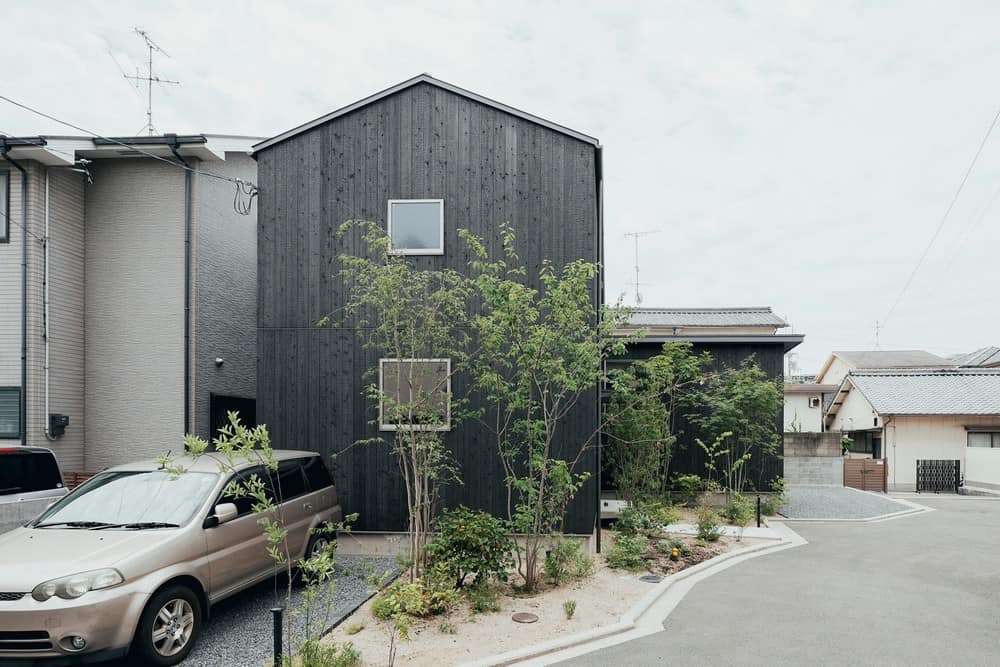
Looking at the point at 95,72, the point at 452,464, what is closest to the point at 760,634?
the point at 452,464

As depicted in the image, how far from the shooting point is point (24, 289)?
10641 millimetres

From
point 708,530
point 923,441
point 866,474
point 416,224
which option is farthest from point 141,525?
point 923,441

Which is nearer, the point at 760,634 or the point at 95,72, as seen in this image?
the point at 760,634

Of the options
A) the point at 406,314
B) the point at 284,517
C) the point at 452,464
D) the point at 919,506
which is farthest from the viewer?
the point at 919,506

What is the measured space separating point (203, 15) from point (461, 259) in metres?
5.56

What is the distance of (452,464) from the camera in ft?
29.6

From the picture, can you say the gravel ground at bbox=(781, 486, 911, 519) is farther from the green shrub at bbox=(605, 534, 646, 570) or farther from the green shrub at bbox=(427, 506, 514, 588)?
the green shrub at bbox=(427, 506, 514, 588)

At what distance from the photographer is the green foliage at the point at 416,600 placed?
6035 millimetres

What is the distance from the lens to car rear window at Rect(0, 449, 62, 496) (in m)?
7.43

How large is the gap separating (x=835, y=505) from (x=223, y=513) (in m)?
14.4

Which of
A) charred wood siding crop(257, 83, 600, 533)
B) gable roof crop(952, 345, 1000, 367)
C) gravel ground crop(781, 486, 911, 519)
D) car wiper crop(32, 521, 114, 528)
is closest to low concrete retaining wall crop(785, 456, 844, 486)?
gravel ground crop(781, 486, 911, 519)

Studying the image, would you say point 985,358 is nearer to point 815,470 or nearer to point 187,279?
point 815,470

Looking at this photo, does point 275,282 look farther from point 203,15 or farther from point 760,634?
point 760,634

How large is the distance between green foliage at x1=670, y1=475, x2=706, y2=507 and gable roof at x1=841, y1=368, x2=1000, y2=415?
1354 cm
